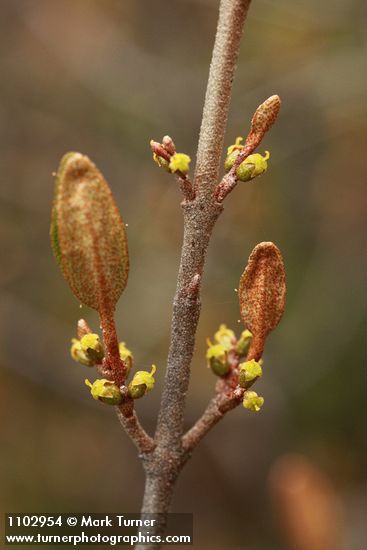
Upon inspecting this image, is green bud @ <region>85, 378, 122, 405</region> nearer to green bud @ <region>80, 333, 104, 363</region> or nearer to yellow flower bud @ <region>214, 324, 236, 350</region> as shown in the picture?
green bud @ <region>80, 333, 104, 363</region>

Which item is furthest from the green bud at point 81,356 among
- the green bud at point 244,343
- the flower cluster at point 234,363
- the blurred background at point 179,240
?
the blurred background at point 179,240

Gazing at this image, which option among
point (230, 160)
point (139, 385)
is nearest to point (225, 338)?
point (139, 385)

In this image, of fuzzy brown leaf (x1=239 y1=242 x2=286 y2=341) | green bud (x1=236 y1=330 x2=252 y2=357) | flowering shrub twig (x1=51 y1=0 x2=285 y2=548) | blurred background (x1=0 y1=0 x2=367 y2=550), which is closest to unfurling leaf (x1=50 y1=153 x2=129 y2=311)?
flowering shrub twig (x1=51 y1=0 x2=285 y2=548)

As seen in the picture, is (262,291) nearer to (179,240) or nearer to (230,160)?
(230,160)

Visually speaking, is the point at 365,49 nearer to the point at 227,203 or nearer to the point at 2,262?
the point at 227,203

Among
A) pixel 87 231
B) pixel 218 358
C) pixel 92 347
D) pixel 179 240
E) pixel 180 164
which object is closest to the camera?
pixel 87 231

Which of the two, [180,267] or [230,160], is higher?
[230,160]
